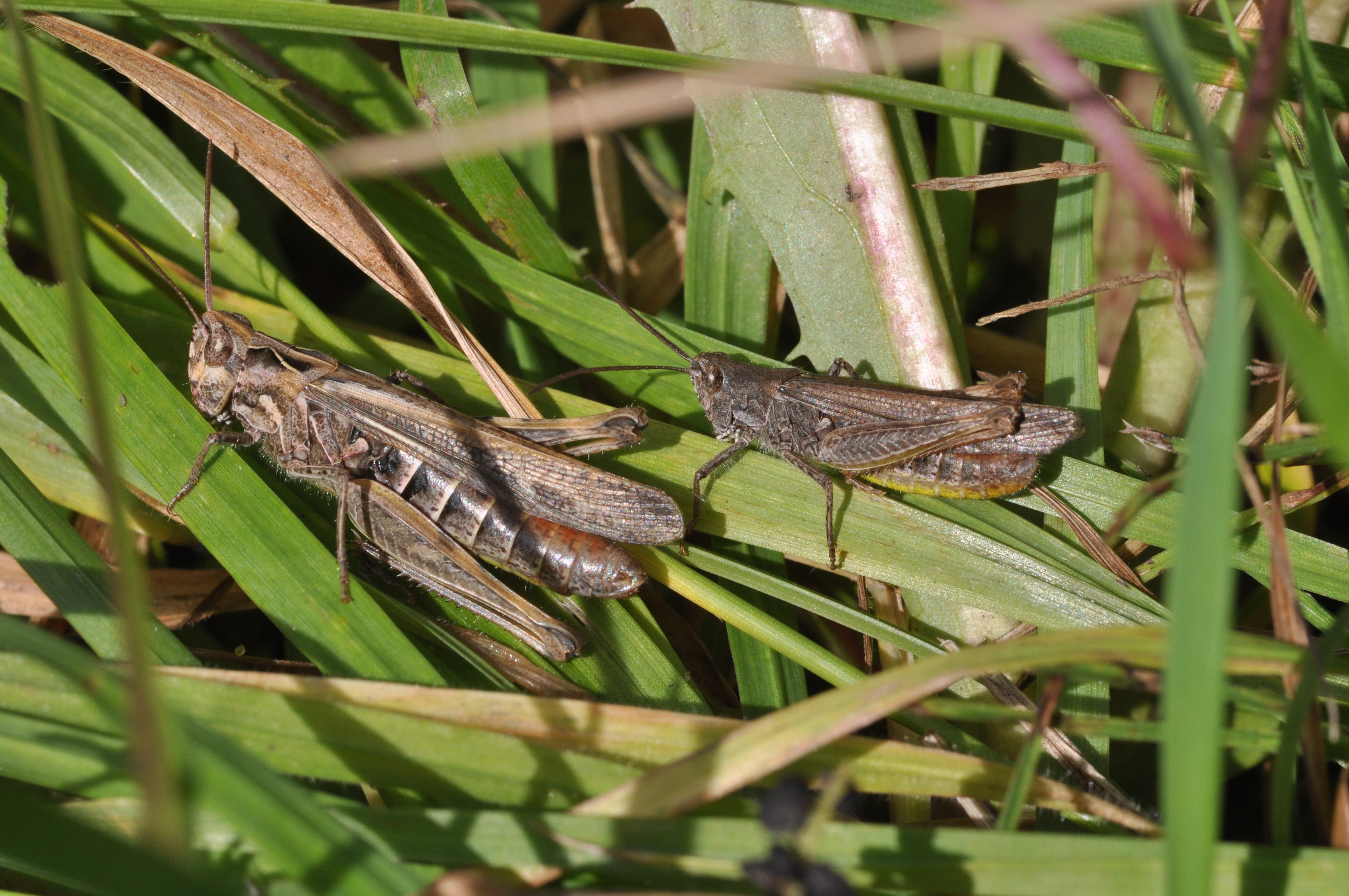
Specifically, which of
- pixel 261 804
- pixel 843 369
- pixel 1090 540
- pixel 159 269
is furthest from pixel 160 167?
pixel 1090 540

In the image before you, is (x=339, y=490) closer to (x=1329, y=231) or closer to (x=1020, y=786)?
(x=1020, y=786)

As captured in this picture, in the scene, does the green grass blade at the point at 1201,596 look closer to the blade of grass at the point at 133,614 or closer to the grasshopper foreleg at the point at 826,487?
the grasshopper foreleg at the point at 826,487

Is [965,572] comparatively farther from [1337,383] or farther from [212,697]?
[212,697]

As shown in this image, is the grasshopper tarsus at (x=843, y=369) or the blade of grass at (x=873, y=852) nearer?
the blade of grass at (x=873, y=852)

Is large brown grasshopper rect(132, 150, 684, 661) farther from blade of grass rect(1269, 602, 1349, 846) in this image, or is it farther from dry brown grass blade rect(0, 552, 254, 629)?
blade of grass rect(1269, 602, 1349, 846)

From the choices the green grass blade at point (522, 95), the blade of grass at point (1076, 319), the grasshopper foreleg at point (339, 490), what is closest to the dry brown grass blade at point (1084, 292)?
the blade of grass at point (1076, 319)

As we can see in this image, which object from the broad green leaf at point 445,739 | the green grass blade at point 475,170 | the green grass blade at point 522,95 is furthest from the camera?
the green grass blade at point 522,95

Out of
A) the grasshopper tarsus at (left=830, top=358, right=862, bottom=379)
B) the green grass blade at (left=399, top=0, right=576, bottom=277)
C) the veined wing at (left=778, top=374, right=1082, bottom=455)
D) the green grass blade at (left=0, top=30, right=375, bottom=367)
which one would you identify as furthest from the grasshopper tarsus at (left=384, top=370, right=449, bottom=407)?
the grasshopper tarsus at (left=830, top=358, right=862, bottom=379)
